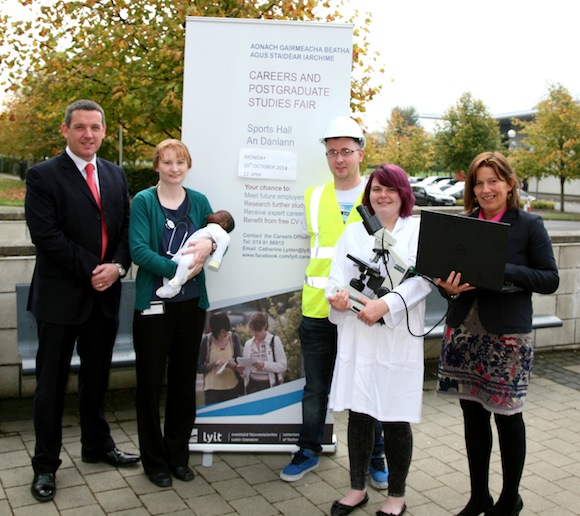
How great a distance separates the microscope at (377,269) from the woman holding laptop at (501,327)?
25 cm

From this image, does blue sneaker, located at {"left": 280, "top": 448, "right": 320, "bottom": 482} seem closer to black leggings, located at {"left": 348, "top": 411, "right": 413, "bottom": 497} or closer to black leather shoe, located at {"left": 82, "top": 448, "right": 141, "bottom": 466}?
black leggings, located at {"left": 348, "top": 411, "right": 413, "bottom": 497}

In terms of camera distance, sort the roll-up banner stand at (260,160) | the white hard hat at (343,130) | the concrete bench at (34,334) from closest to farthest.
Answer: the white hard hat at (343,130) → the roll-up banner stand at (260,160) → the concrete bench at (34,334)

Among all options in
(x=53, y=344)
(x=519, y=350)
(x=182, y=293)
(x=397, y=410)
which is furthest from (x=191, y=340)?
(x=519, y=350)

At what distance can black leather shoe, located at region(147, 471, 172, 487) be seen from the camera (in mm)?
3936

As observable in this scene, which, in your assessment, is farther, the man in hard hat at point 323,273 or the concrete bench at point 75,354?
the concrete bench at point 75,354

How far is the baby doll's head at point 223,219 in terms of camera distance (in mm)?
3908

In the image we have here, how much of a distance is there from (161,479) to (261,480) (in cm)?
61

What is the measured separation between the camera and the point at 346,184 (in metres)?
3.98

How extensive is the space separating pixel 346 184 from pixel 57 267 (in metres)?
1.75

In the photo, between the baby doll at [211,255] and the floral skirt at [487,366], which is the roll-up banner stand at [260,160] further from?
the floral skirt at [487,366]

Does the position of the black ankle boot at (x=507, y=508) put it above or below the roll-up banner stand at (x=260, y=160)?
below

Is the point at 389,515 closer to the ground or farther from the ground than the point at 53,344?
closer to the ground

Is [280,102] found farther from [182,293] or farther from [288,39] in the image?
[182,293]

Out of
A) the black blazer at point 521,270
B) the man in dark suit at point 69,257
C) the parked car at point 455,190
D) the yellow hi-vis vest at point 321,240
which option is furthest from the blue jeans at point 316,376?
the parked car at point 455,190
